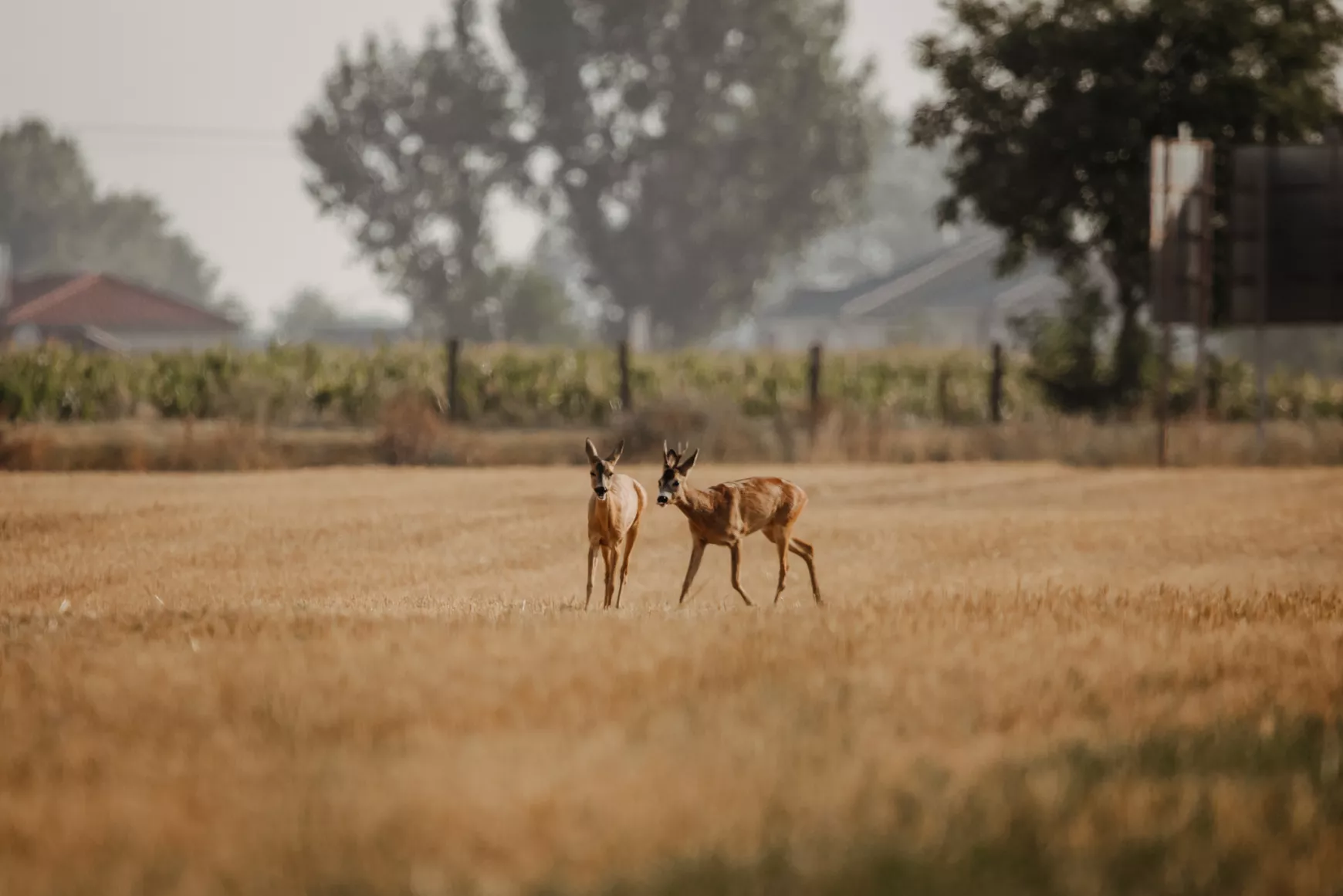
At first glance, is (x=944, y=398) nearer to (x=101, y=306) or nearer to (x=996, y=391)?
(x=996, y=391)

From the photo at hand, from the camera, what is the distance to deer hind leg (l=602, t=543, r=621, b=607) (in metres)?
10.4

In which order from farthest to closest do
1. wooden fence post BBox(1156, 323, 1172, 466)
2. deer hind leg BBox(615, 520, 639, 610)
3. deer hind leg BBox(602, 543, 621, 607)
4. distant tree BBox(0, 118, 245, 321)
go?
distant tree BBox(0, 118, 245, 321) → wooden fence post BBox(1156, 323, 1172, 466) → deer hind leg BBox(615, 520, 639, 610) → deer hind leg BBox(602, 543, 621, 607)

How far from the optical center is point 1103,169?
36031 millimetres

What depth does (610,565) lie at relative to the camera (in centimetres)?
1059

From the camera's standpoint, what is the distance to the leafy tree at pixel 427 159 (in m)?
81.2

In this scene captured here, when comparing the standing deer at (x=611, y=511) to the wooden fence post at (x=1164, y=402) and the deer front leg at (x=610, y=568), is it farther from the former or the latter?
the wooden fence post at (x=1164, y=402)

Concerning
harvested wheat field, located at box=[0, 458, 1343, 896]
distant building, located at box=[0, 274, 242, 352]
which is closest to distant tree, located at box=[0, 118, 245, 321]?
distant building, located at box=[0, 274, 242, 352]

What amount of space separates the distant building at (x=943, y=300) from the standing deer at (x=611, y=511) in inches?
2908

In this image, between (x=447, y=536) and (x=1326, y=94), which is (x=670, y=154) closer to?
(x=1326, y=94)

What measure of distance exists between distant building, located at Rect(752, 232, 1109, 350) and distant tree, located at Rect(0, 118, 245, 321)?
46365mm

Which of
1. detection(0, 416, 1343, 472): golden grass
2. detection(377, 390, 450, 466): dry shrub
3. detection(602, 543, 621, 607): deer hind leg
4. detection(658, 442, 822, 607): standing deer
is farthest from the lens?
detection(377, 390, 450, 466): dry shrub

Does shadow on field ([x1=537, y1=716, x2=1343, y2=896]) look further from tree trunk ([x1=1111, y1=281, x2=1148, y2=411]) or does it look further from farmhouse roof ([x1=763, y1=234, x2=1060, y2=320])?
farmhouse roof ([x1=763, y1=234, x2=1060, y2=320])

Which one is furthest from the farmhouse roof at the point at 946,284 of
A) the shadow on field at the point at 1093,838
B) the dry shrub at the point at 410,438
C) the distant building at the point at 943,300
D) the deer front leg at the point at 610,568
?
the shadow on field at the point at 1093,838

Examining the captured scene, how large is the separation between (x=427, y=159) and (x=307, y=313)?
316 ft
